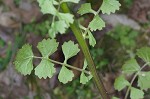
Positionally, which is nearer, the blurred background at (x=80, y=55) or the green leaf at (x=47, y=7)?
the green leaf at (x=47, y=7)

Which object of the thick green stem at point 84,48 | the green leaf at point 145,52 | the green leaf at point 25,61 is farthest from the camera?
the green leaf at point 145,52

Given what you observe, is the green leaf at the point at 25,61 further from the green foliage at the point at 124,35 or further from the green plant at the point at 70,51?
the green foliage at the point at 124,35

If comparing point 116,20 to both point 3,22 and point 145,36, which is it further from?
point 3,22

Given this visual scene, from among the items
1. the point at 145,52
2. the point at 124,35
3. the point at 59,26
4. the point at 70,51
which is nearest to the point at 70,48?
the point at 70,51

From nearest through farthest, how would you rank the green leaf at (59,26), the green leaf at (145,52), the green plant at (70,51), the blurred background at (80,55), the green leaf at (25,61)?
the green leaf at (59,26) → the green plant at (70,51) → the green leaf at (25,61) → the green leaf at (145,52) → the blurred background at (80,55)

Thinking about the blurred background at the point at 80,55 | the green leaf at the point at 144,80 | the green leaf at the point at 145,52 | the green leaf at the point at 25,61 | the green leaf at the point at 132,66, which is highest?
the green leaf at the point at 25,61

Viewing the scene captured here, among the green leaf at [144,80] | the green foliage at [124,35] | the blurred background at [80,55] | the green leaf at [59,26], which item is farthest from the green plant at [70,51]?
the green foliage at [124,35]

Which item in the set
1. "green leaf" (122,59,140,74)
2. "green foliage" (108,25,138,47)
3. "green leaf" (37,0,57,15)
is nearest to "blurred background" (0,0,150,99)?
"green foliage" (108,25,138,47)

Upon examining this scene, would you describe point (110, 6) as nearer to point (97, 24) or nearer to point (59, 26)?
point (97, 24)

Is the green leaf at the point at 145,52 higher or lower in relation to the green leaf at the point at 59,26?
lower
